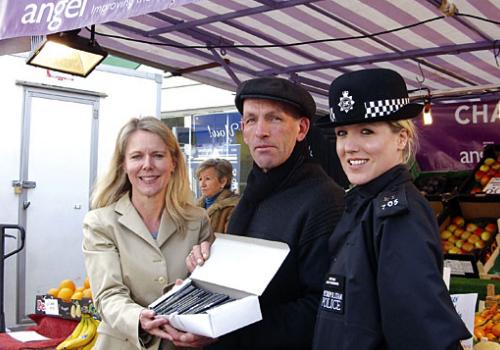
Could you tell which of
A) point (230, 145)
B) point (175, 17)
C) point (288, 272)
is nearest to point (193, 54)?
point (175, 17)

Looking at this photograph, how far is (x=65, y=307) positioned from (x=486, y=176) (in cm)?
368

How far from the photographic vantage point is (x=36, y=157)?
6734 millimetres

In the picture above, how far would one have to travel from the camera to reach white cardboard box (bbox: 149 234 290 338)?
5.68ft

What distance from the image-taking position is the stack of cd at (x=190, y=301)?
74.3 inches

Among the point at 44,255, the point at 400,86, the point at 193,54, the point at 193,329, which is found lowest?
the point at 44,255

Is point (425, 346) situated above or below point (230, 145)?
below

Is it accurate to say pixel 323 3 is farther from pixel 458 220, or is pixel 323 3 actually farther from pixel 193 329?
pixel 193 329

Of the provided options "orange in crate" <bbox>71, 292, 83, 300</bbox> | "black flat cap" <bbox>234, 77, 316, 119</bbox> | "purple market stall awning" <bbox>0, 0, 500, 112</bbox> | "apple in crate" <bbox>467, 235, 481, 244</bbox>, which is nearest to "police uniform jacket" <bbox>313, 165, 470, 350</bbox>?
"black flat cap" <bbox>234, 77, 316, 119</bbox>

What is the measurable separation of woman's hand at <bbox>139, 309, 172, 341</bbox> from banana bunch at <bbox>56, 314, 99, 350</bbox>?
5.58ft

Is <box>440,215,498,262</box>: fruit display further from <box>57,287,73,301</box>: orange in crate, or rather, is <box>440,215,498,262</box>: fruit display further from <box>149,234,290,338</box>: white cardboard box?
<box>149,234,290,338</box>: white cardboard box

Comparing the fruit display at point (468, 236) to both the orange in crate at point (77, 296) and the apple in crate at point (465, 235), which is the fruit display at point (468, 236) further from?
the orange in crate at point (77, 296)

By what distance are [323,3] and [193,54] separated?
1.51m

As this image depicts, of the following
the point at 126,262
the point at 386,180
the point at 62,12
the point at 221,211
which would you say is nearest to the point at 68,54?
the point at 62,12

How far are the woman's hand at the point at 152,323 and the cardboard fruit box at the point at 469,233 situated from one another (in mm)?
3047
